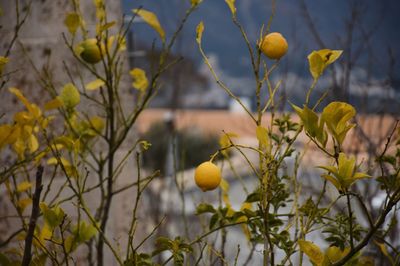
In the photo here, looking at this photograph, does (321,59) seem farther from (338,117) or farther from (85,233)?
(85,233)

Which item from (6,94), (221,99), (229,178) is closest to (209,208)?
(6,94)

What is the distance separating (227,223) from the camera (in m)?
0.64

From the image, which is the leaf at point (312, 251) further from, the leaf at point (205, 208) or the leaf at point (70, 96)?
the leaf at point (70, 96)

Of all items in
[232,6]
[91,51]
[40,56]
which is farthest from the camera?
[40,56]

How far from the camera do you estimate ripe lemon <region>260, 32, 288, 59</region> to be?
533 mm

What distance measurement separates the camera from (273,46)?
534mm

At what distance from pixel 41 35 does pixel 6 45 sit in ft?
0.26

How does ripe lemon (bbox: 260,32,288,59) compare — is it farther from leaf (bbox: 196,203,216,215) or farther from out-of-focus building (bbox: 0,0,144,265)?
out-of-focus building (bbox: 0,0,144,265)

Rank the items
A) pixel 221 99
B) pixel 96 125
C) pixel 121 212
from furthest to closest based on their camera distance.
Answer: pixel 221 99
pixel 121 212
pixel 96 125

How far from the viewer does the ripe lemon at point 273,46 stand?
0.53m

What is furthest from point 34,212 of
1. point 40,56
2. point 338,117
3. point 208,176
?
point 40,56

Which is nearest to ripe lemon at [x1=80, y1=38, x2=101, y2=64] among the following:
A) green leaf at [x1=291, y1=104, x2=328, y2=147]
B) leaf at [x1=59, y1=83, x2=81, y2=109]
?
leaf at [x1=59, y1=83, x2=81, y2=109]

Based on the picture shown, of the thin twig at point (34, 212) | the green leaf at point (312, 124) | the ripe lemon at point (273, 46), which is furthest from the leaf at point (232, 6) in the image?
the thin twig at point (34, 212)

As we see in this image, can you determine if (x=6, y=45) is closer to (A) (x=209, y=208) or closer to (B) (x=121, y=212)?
(B) (x=121, y=212)
